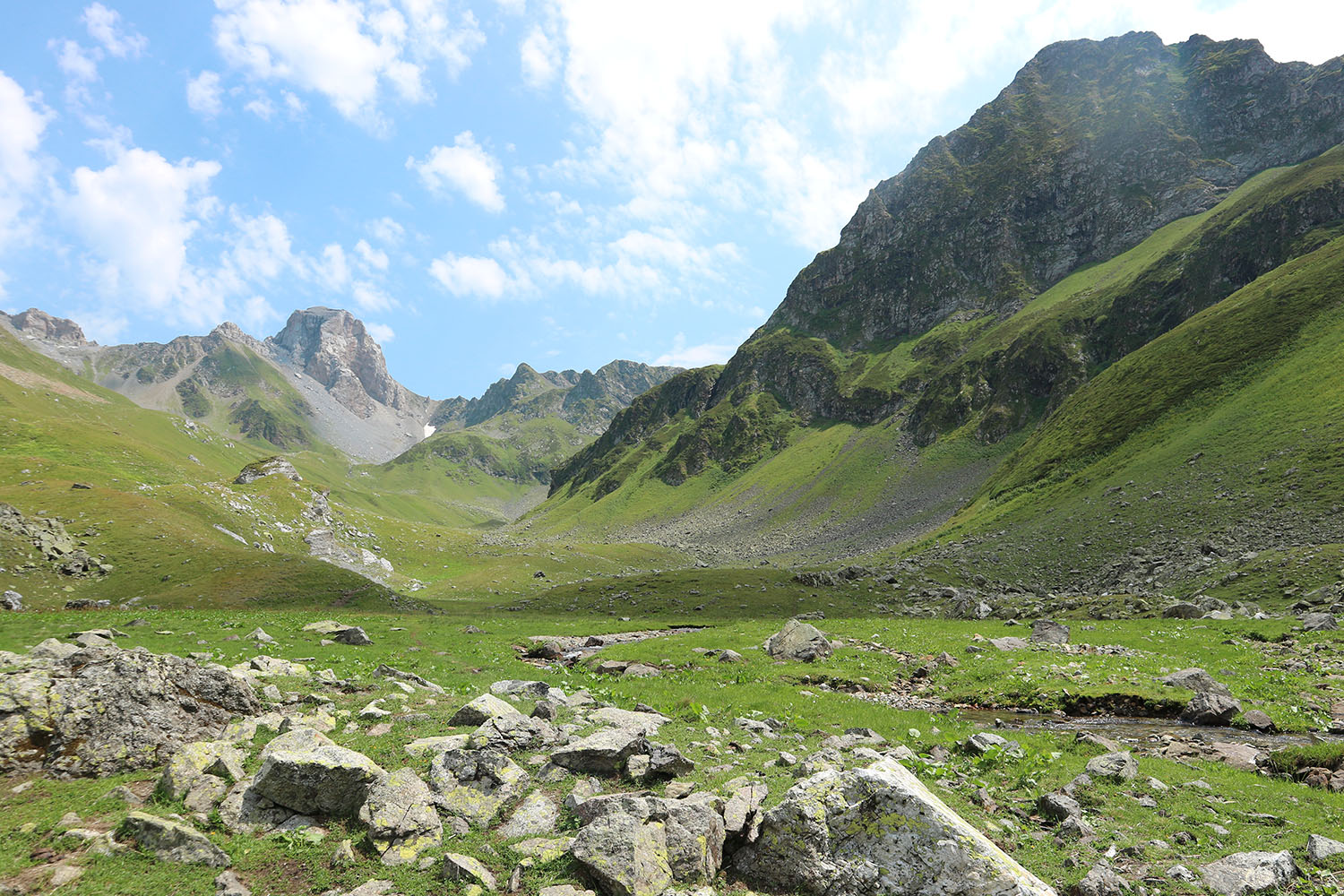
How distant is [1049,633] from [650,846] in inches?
1440

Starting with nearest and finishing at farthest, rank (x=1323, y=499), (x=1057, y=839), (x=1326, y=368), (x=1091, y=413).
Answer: (x=1057, y=839) → (x=1323, y=499) → (x=1326, y=368) → (x=1091, y=413)

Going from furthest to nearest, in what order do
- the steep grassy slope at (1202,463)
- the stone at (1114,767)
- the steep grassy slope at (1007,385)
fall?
the steep grassy slope at (1007,385) → the steep grassy slope at (1202,463) → the stone at (1114,767)

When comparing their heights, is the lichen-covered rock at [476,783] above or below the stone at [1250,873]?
above

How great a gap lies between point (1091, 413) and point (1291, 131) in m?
211

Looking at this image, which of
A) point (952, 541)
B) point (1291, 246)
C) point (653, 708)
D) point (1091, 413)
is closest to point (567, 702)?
point (653, 708)

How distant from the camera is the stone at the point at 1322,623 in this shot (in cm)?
2915

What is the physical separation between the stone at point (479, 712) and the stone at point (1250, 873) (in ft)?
49.3

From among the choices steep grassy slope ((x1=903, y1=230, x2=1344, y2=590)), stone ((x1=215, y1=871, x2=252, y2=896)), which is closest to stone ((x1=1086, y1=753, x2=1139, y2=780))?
stone ((x1=215, y1=871, x2=252, y2=896))

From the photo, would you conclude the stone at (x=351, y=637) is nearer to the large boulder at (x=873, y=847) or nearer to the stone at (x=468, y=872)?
the stone at (x=468, y=872)

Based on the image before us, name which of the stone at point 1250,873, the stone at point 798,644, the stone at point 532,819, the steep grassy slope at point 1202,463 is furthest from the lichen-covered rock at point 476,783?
the steep grassy slope at point 1202,463

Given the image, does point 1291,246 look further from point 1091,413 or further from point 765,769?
point 765,769

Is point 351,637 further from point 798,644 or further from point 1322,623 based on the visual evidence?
point 1322,623

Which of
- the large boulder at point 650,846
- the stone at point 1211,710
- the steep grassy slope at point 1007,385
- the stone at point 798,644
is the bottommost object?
the stone at point 798,644

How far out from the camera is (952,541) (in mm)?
83375
